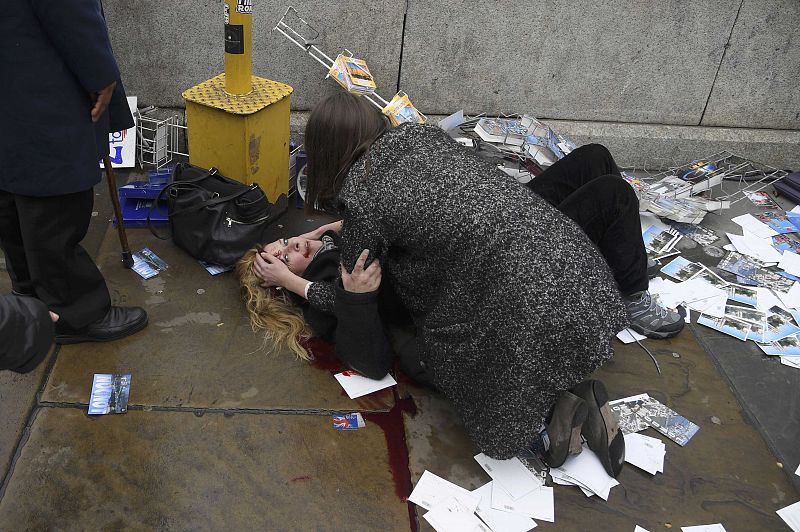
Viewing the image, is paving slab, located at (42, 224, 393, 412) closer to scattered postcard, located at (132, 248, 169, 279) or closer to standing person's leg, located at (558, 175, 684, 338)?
scattered postcard, located at (132, 248, 169, 279)

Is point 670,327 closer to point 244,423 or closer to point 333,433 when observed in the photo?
point 333,433

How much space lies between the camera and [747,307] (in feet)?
11.4

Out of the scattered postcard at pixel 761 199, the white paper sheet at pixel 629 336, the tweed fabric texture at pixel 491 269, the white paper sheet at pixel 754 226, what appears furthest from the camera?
the scattered postcard at pixel 761 199

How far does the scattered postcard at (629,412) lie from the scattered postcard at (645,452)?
5cm

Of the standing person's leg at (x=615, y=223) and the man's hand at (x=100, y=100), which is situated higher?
the man's hand at (x=100, y=100)

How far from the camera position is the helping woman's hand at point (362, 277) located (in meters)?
2.34

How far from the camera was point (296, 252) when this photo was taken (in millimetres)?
3000

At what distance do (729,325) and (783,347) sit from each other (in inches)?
10.2

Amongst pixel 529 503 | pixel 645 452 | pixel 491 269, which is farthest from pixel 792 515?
pixel 491 269

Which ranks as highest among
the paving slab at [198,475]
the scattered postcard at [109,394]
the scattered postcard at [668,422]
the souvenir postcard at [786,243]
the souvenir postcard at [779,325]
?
the souvenir postcard at [786,243]

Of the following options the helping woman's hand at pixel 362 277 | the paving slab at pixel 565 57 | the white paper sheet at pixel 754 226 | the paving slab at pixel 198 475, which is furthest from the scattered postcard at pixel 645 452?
the paving slab at pixel 565 57

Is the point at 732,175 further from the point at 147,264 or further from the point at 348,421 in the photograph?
the point at 147,264

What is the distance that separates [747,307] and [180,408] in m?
2.91

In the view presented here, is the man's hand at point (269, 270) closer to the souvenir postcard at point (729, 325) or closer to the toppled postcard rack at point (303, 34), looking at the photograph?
the toppled postcard rack at point (303, 34)
